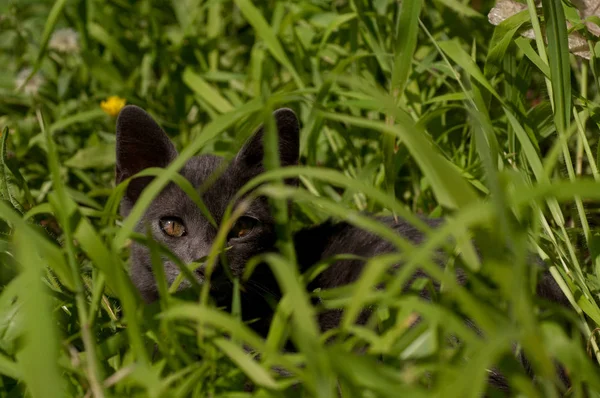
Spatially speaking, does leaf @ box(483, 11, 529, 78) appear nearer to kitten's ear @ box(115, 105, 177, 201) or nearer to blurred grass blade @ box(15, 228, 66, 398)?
kitten's ear @ box(115, 105, 177, 201)

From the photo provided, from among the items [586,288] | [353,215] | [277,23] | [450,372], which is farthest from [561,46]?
[277,23]

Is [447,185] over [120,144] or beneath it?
over

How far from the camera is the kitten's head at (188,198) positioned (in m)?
1.97

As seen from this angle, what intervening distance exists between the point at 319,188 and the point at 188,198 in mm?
513

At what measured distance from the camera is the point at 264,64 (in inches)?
106

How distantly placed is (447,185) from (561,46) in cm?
78

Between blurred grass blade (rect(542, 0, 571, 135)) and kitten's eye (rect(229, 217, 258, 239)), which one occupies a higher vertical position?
blurred grass blade (rect(542, 0, 571, 135))

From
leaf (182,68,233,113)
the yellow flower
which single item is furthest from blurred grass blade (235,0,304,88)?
the yellow flower

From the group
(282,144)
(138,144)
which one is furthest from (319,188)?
(138,144)

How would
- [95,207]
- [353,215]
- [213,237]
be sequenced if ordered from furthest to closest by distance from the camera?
[95,207]
[213,237]
[353,215]

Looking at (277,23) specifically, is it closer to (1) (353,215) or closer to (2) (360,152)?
(2) (360,152)

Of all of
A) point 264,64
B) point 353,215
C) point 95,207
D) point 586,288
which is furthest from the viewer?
point 264,64

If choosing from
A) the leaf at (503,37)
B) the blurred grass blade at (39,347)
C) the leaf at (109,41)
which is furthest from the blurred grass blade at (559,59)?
the leaf at (109,41)

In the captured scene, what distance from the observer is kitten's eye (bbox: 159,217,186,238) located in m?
2.00
